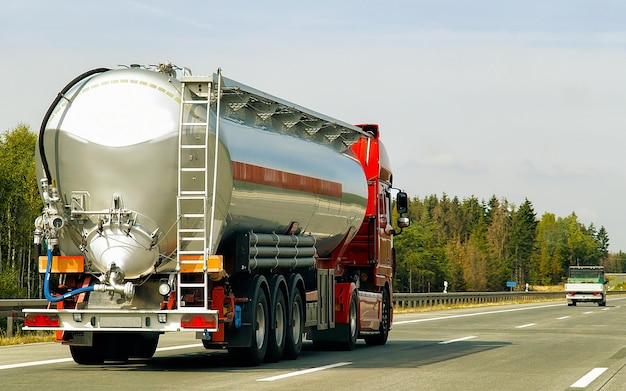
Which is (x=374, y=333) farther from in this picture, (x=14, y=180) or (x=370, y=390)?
(x=14, y=180)

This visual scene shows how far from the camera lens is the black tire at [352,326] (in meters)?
19.8

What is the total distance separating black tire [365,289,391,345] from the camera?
72.6ft

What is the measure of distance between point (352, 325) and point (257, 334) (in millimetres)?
4921

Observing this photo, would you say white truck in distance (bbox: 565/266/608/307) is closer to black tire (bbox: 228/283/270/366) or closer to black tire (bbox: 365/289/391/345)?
black tire (bbox: 365/289/391/345)

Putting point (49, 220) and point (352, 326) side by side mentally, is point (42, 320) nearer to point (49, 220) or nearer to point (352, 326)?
point (49, 220)

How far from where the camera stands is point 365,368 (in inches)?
605

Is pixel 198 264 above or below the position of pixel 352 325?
above

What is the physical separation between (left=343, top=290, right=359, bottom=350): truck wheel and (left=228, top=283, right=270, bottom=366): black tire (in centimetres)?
413

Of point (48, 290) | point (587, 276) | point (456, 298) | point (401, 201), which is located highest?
point (587, 276)

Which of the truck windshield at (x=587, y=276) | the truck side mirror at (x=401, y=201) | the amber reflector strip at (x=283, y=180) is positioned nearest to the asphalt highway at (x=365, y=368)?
the amber reflector strip at (x=283, y=180)

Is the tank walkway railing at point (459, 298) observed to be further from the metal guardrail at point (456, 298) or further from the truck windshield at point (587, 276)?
the truck windshield at point (587, 276)

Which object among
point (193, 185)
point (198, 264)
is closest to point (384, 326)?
point (198, 264)

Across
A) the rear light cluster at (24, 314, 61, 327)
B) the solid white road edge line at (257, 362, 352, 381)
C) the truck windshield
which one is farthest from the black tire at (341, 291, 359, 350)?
the truck windshield

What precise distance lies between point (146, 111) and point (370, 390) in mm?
4390
